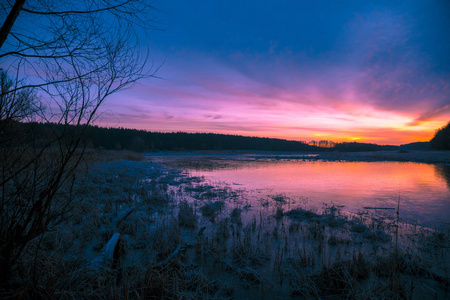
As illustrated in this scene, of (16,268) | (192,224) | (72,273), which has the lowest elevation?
(192,224)

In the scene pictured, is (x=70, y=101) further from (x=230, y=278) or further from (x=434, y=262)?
(x=434, y=262)

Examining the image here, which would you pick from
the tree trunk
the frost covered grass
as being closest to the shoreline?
the frost covered grass

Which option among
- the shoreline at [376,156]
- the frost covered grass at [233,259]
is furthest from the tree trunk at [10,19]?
the shoreline at [376,156]

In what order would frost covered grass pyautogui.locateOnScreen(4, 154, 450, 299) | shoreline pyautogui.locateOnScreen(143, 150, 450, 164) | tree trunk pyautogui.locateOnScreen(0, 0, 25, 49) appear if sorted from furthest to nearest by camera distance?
1. shoreline pyautogui.locateOnScreen(143, 150, 450, 164)
2. frost covered grass pyautogui.locateOnScreen(4, 154, 450, 299)
3. tree trunk pyautogui.locateOnScreen(0, 0, 25, 49)

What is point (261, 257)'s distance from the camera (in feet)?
14.5

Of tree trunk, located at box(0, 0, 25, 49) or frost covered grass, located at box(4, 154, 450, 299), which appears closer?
tree trunk, located at box(0, 0, 25, 49)

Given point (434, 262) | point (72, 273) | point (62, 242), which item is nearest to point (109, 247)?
point (72, 273)

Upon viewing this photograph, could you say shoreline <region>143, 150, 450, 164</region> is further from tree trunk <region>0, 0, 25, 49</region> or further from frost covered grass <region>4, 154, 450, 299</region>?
tree trunk <region>0, 0, 25, 49</region>

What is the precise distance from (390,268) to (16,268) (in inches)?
221

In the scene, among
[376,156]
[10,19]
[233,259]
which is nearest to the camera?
[10,19]

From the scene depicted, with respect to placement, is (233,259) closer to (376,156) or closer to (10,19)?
(10,19)

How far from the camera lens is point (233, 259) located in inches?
172

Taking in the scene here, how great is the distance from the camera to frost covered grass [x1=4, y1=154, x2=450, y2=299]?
2896 millimetres

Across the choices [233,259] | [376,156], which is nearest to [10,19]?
[233,259]
